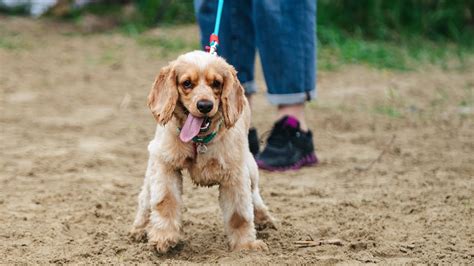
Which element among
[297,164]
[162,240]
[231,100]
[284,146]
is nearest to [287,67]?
[284,146]

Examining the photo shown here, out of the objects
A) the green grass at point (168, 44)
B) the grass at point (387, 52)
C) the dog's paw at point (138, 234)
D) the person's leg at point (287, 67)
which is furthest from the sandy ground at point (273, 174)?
the green grass at point (168, 44)

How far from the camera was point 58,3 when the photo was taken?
10672mm

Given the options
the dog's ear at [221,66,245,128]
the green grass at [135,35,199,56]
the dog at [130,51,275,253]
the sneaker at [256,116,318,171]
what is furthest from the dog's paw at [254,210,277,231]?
the green grass at [135,35,199,56]

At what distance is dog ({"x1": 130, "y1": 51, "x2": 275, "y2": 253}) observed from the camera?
3145mm

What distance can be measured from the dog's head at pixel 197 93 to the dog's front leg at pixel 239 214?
0.27 meters

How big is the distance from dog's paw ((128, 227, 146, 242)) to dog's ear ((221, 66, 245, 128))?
2.18 ft

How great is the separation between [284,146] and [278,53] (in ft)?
1.80

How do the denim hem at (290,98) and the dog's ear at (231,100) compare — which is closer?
the dog's ear at (231,100)

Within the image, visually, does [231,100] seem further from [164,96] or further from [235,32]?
[235,32]

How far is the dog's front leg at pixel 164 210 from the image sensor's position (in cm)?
325

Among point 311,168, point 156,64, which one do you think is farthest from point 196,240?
point 156,64

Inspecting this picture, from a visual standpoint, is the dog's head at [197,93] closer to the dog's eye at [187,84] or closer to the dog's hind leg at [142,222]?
the dog's eye at [187,84]

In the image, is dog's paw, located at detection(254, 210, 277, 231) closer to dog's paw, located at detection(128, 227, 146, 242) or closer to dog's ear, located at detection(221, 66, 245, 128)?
dog's paw, located at detection(128, 227, 146, 242)

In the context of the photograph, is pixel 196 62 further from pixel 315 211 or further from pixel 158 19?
pixel 158 19
